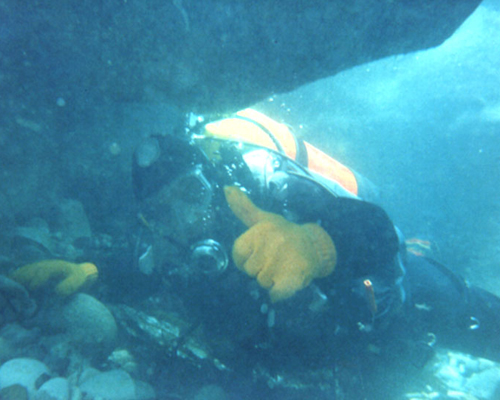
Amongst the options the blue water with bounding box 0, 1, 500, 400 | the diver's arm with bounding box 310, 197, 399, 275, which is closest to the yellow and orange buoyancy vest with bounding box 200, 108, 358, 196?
the blue water with bounding box 0, 1, 500, 400

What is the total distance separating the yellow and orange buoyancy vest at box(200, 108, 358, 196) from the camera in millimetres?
3900

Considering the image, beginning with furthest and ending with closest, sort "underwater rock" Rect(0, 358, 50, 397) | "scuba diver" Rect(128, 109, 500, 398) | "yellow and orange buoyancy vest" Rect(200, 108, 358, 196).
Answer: "yellow and orange buoyancy vest" Rect(200, 108, 358, 196) < "scuba diver" Rect(128, 109, 500, 398) < "underwater rock" Rect(0, 358, 50, 397)

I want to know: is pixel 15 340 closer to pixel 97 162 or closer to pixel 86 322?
pixel 86 322

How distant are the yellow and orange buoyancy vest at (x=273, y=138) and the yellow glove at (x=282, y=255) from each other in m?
1.30

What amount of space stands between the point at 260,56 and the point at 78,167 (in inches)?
132

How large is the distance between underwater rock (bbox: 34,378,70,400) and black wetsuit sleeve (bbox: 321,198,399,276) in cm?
276

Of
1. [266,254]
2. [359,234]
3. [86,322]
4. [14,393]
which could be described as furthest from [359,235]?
[14,393]

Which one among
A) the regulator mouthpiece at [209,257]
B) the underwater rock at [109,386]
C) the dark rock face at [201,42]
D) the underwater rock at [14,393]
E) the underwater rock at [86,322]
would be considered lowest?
the underwater rock at [14,393]

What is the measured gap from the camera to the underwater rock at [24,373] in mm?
2453

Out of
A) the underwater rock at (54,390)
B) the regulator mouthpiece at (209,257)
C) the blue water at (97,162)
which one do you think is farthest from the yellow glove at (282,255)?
the underwater rock at (54,390)

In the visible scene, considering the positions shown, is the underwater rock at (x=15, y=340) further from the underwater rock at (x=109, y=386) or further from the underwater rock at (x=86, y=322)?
the underwater rock at (x=109, y=386)

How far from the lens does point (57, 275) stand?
3350 millimetres

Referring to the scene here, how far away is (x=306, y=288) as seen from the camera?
277 cm

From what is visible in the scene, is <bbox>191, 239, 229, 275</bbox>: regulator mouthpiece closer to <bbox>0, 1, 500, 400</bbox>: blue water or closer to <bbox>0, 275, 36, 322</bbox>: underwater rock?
<bbox>0, 1, 500, 400</bbox>: blue water
